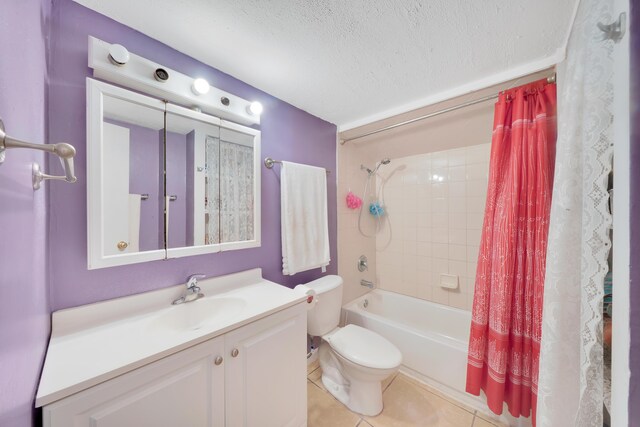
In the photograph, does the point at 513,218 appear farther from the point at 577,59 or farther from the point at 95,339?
the point at 95,339

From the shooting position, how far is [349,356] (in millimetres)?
1385

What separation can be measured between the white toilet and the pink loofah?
0.76 metres

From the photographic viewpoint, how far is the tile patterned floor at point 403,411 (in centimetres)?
135

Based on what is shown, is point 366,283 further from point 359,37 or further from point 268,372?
point 359,37

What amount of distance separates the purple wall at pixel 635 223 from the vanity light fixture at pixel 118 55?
154cm

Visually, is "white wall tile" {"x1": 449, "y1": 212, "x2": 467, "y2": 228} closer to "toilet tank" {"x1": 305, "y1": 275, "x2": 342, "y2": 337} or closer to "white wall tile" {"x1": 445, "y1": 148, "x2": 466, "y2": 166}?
"white wall tile" {"x1": 445, "y1": 148, "x2": 466, "y2": 166}

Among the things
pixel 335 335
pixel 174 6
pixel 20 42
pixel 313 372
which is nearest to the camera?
pixel 20 42

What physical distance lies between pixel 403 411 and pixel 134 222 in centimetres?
192

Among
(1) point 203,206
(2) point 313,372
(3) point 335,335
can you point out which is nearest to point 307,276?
(3) point 335,335

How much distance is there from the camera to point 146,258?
41.5 inches

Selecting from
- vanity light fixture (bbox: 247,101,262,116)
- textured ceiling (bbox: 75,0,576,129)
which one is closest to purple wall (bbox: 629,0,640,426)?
textured ceiling (bbox: 75,0,576,129)

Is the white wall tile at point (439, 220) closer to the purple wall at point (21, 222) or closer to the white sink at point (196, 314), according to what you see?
the white sink at point (196, 314)

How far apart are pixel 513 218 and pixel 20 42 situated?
199cm

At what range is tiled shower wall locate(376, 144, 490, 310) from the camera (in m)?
2.04
